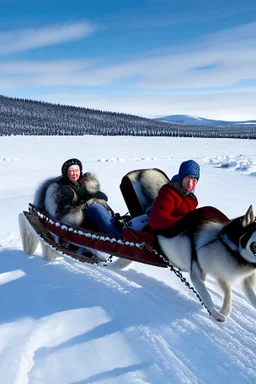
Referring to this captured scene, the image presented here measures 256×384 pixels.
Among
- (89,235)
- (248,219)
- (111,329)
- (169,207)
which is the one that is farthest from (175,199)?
(111,329)

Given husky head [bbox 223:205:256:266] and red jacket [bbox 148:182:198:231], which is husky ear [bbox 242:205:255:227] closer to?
husky head [bbox 223:205:256:266]

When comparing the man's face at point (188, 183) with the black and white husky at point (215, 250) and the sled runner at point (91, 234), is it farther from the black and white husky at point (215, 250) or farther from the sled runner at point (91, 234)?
the sled runner at point (91, 234)

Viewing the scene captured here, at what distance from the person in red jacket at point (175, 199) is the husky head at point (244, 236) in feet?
2.38

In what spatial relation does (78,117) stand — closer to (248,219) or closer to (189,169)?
(189,169)

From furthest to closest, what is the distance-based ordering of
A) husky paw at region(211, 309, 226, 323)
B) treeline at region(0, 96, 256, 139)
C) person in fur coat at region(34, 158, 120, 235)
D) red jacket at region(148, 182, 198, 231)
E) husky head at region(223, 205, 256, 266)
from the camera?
treeline at region(0, 96, 256, 139)
person in fur coat at region(34, 158, 120, 235)
red jacket at region(148, 182, 198, 231)
husky paw at region(211, 309, 226, 323)
husky head at region(223, 205, 256, 266)

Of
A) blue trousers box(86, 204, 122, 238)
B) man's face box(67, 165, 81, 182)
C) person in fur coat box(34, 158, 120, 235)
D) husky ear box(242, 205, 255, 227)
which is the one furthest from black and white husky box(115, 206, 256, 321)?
man's face box(67, 165, 81, 182)

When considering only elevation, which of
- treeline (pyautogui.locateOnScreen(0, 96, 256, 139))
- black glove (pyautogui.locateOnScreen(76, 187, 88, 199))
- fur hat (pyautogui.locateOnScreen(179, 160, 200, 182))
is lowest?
black glove (pyautogui.locateOnScreen(76, 187, 88, 199))

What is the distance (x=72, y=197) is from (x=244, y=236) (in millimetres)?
2280

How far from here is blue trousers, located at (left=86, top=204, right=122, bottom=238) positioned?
4.64 meters

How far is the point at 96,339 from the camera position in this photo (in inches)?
118

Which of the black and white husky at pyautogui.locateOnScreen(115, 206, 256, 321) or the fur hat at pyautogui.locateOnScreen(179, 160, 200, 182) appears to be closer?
the black and white husky at pyautogui.locateOnScreen(115, 206, 256, 321)

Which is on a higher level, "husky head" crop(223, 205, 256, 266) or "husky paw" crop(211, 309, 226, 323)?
"husky head" crop(223, 205, 256, 266)

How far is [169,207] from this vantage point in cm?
388

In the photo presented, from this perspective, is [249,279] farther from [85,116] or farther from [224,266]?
[85,116]
